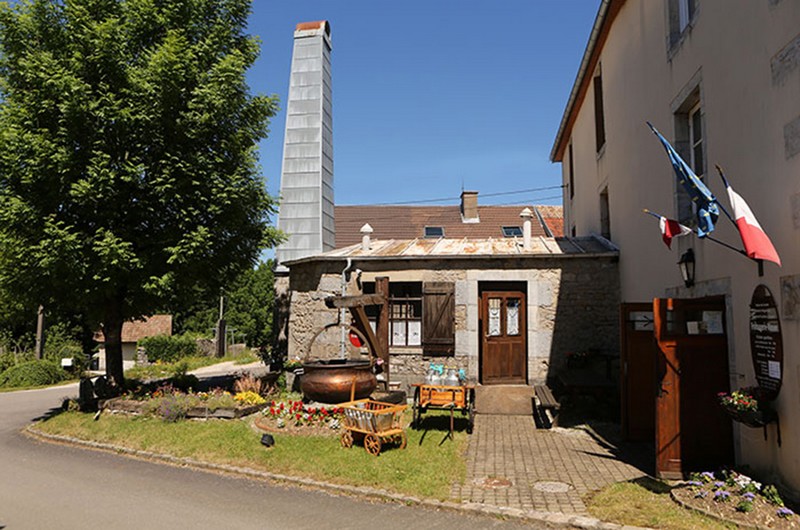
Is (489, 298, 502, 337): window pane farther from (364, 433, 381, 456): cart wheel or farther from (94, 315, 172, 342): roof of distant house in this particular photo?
(94, 315, 172, 342): roof of distant house

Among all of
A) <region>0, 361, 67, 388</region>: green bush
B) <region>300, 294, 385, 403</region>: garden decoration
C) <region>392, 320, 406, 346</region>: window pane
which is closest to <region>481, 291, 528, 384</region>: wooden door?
<region>392, 320, 406, 346</region>: window pane

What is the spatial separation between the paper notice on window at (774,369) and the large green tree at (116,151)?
9787 millimetres

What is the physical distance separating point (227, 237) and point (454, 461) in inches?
295

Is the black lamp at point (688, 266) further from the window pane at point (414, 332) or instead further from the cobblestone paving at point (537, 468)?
the window pane at point (414, 332)

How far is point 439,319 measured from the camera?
12.8 meters

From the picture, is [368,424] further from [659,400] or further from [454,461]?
[659,400]

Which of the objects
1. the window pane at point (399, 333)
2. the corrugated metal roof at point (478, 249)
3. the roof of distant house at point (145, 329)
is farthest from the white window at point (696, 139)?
the roof of distant house at point (145, 329)

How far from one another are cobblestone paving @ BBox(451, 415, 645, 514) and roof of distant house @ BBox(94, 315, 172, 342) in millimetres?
29784

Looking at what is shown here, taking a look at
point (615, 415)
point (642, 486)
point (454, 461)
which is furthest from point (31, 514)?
point (615, 415)

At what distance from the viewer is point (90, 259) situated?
36.1 ft

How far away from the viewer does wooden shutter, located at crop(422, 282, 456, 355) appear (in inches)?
503

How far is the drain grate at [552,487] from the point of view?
6.47 metres

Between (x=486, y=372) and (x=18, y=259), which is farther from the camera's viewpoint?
(x=486, y=372)

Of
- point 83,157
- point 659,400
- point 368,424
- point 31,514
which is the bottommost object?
point 31,514
